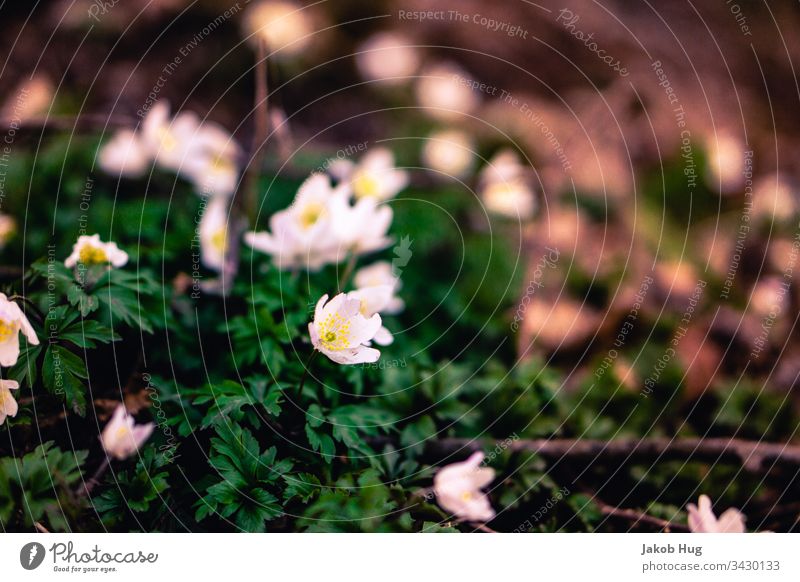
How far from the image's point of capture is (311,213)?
56.3 inches

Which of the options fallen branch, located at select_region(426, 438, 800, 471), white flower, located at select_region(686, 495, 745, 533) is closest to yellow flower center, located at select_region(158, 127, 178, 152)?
fallen branch, located at select_region(426, 438, 800, 471)

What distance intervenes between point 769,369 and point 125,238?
1.70m

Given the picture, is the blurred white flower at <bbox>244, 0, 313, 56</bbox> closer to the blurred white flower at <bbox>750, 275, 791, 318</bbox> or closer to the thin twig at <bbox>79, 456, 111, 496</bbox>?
the thin twig at <bbox>79, 456, 111, 496</bbox>

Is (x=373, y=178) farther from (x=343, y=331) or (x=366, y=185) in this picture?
(x=343, y=331)

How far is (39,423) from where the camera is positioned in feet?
3.68

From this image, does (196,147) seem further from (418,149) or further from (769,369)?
(769,369)

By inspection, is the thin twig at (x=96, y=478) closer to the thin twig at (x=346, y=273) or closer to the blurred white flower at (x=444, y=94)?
the thin twig at (x=346, y=273)

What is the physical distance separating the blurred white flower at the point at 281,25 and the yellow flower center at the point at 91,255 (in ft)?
4.25

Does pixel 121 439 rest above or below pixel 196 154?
below

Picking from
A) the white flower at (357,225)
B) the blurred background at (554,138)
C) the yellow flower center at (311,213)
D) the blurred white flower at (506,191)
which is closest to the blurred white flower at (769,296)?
the blurred background at (554,138)

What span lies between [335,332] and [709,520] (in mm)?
825

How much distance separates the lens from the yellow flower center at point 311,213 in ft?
4.67

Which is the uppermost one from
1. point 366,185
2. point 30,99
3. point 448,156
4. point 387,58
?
point 387,58

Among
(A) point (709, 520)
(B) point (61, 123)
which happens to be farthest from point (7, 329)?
(A) point (709, 520)
